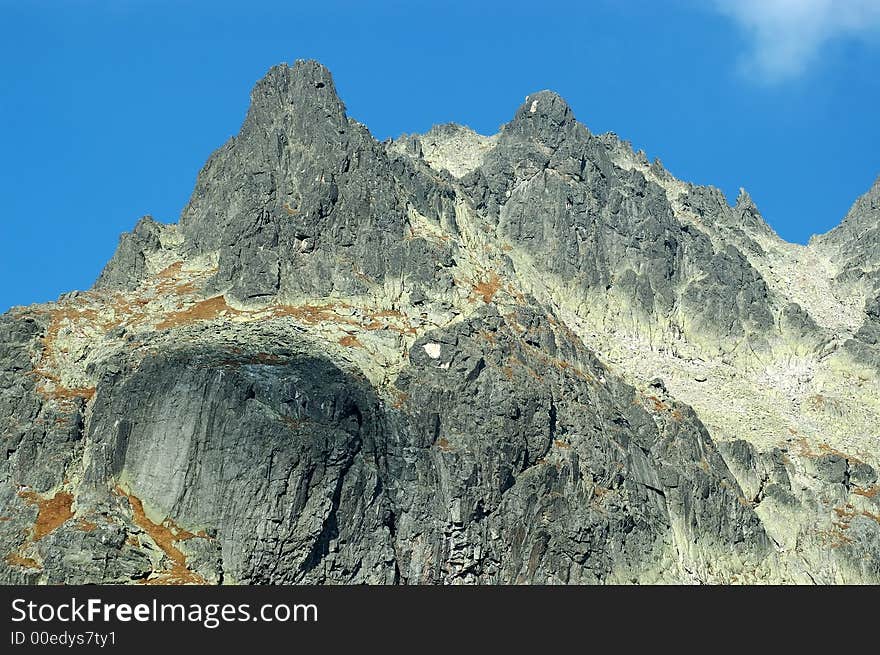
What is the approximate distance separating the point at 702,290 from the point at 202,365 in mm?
85517

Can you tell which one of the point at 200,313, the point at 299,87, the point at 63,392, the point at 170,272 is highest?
the point at 299,87

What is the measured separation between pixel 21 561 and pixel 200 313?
33.5 metres

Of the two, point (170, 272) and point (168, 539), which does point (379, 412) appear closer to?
point (168, 539)

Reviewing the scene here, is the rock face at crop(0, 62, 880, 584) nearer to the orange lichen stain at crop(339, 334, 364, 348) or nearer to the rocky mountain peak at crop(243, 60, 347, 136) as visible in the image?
the rocky mountain peak at crop(243, 60, 347, 136)

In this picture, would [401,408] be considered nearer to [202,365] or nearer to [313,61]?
[202,365]

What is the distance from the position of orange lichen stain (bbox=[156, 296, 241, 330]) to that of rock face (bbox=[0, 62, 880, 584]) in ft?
1.23

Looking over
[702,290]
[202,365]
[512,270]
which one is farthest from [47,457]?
[702,290]

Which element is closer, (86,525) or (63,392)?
(86,525)

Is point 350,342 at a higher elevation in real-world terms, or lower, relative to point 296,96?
lower

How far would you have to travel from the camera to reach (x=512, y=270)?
158625 mm

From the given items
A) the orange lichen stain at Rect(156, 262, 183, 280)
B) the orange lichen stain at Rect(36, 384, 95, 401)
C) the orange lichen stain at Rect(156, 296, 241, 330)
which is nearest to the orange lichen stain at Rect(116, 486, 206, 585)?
the orange lichen stain at Rect(36, 384, 95, 401)

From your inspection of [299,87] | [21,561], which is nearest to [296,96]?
[299,87]

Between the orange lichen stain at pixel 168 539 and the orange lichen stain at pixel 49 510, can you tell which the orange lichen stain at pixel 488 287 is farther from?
the orange lichen stain at pixel 49 510

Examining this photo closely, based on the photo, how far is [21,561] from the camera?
105 metres
